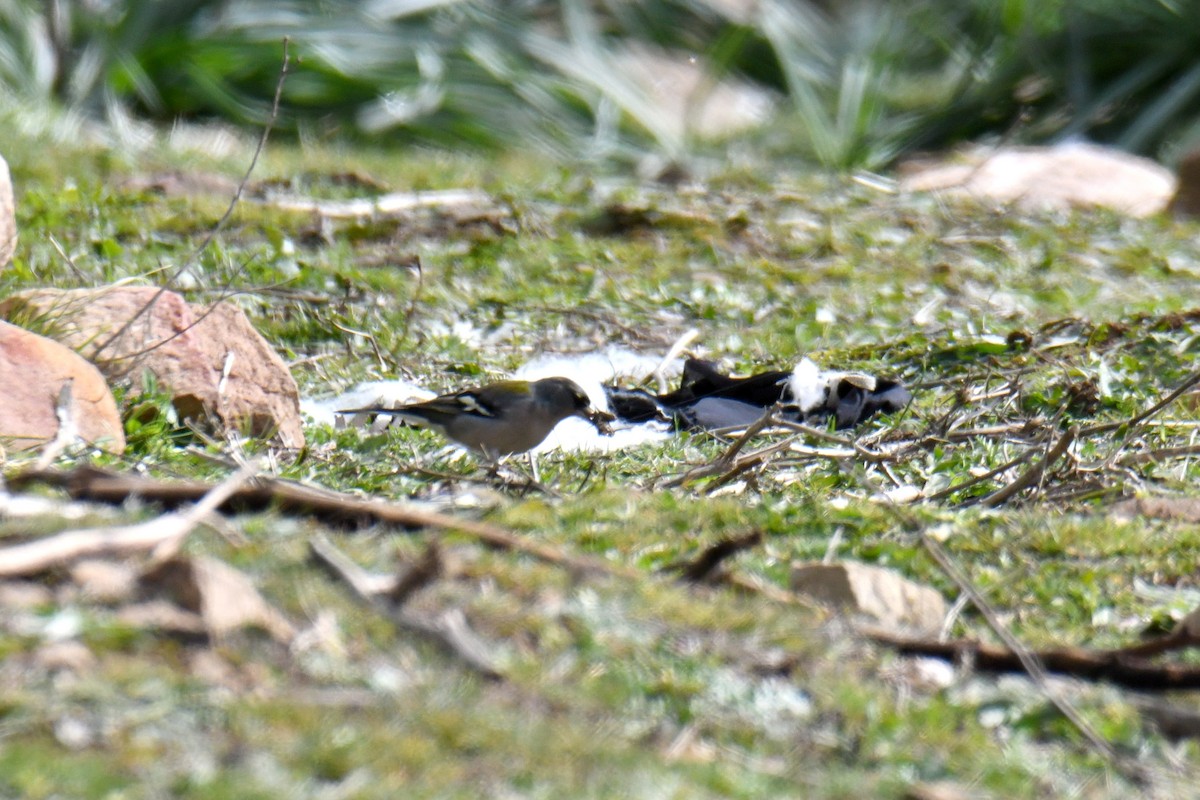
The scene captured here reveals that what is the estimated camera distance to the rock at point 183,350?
16.3 feet

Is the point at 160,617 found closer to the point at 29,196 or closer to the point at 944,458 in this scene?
the point at 944,458

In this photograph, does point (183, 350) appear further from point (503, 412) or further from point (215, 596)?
point (215, 596)

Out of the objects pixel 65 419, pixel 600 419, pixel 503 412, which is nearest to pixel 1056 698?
pixel 65 419

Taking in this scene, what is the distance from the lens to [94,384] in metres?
4.59

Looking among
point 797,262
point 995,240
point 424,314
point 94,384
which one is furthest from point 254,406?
point 995,240

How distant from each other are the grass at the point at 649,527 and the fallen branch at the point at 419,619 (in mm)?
33

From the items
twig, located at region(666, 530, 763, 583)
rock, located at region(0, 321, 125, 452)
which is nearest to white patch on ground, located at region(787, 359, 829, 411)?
rock, located at region(0, 321, 125, 452)

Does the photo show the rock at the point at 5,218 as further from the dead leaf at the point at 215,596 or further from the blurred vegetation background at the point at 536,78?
the blurred vegetation background at the point at 536,78

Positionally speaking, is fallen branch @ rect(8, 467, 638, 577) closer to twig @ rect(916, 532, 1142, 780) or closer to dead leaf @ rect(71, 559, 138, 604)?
dead leaf @ rect(71, 559, 138, 604)

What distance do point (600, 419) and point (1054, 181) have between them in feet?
17.6

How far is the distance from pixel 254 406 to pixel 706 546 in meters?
1.97

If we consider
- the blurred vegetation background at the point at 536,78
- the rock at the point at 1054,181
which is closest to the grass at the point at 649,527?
the rock at the point at 1054,181

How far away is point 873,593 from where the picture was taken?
10.2 feet

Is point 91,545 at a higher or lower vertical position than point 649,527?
higher
